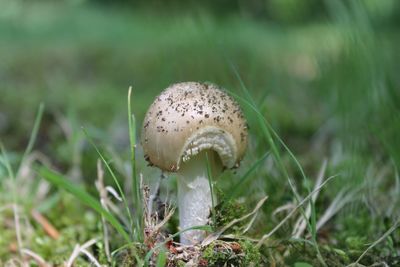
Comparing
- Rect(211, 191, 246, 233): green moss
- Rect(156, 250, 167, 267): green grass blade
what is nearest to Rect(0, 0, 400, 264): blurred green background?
Rect(211, 191, 246, 233): green moss

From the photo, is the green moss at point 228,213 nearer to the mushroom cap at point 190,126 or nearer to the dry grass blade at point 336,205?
the mushroom cap at point 190,126

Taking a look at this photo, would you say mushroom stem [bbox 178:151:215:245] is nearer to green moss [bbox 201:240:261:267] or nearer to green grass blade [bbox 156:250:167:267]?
green moss [bbox 201:240:261:267]

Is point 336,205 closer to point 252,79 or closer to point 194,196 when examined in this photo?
point 194,196

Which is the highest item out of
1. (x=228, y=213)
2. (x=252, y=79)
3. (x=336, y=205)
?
(x=252, y=79)

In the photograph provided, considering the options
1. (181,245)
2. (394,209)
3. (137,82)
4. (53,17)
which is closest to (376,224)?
(394,209)

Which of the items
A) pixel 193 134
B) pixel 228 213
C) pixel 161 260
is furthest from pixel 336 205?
pixel 161 260
